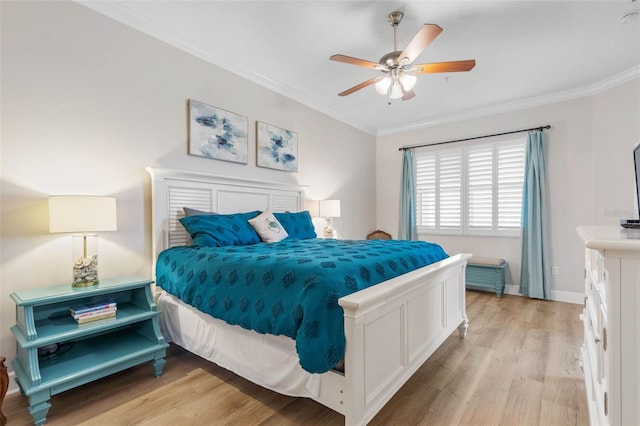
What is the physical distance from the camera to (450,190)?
15.4 feet

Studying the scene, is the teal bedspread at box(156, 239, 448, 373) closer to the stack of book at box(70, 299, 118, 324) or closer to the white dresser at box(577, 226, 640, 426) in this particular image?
the stack of book at box(70, 299, 118, 324)

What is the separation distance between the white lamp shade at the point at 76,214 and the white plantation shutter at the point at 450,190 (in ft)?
14.6

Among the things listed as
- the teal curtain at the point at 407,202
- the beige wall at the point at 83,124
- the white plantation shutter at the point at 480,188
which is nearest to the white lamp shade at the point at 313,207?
the beige wall at the point at 83,124

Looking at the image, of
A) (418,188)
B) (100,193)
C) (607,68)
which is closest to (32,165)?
(100,193)

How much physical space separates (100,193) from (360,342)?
7.24 ft

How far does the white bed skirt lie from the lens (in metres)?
1.55

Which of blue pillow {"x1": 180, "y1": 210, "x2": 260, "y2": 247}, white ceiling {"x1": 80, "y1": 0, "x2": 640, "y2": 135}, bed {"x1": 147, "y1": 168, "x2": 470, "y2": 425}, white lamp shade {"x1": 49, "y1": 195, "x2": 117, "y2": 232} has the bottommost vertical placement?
bed {"x1": 147, "y1": 168, "x2": 470, "y2": 425}

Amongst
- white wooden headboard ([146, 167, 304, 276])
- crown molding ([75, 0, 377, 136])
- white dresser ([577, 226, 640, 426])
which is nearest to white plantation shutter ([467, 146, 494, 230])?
crown molding ([75, 0, 377, 136])

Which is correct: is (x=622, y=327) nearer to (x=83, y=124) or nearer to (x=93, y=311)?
(x=93, y=311)

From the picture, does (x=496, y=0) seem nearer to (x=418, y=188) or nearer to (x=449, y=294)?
(x=449, y=294)

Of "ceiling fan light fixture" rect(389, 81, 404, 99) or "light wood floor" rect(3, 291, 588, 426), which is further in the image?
"ceiling fan light fixture" rect(389, 81, 404, 99)

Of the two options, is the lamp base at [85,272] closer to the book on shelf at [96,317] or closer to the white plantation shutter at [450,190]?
the book on shelf at [96,317]

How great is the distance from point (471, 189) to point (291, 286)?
12.9ft

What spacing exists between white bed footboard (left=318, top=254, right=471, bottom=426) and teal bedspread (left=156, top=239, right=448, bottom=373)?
0.27 ft
